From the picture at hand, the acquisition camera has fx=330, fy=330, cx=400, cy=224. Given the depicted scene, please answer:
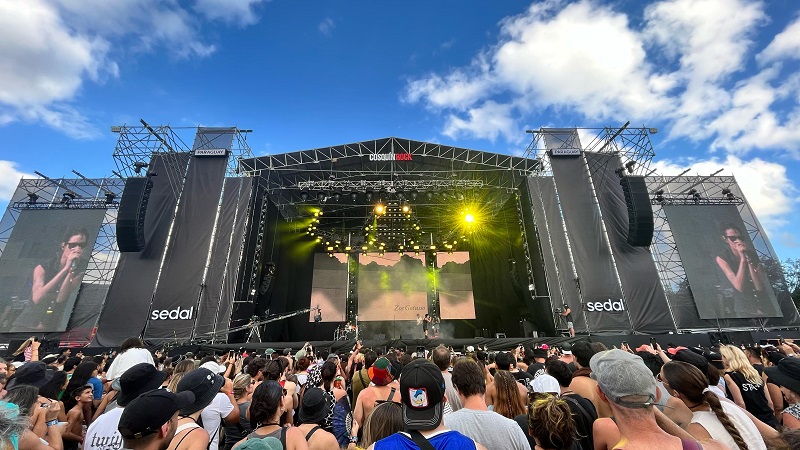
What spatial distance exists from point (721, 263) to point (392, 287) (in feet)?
57.1

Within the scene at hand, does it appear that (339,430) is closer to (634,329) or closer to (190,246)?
(190,246)

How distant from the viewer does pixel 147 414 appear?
176 centimetres

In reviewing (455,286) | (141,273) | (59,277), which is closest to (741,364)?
(141,273)

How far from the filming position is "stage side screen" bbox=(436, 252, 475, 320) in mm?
20891

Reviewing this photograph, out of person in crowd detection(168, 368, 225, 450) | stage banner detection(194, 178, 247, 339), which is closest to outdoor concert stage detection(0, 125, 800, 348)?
stage banner detection(194, 178, 247, 339)

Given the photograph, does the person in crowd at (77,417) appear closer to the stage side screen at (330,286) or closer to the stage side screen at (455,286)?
the stage side screen at (330,286)

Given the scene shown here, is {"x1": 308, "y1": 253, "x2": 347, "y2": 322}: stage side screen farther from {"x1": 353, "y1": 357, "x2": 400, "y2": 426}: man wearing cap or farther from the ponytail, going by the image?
the ponytail

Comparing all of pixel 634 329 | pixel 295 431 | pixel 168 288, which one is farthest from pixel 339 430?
pixel 634 329

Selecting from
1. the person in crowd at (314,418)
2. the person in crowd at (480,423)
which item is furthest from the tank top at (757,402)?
the person in crowd at (314,418)

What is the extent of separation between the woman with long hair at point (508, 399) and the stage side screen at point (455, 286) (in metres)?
18.3

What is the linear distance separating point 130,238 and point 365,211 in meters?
10.8

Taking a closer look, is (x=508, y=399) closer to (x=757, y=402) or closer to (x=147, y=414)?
(x=757, y=402)

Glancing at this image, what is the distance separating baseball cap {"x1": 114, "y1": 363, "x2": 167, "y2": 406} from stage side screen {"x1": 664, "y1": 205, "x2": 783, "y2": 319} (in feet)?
67.6

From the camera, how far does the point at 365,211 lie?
1936 centimetres
